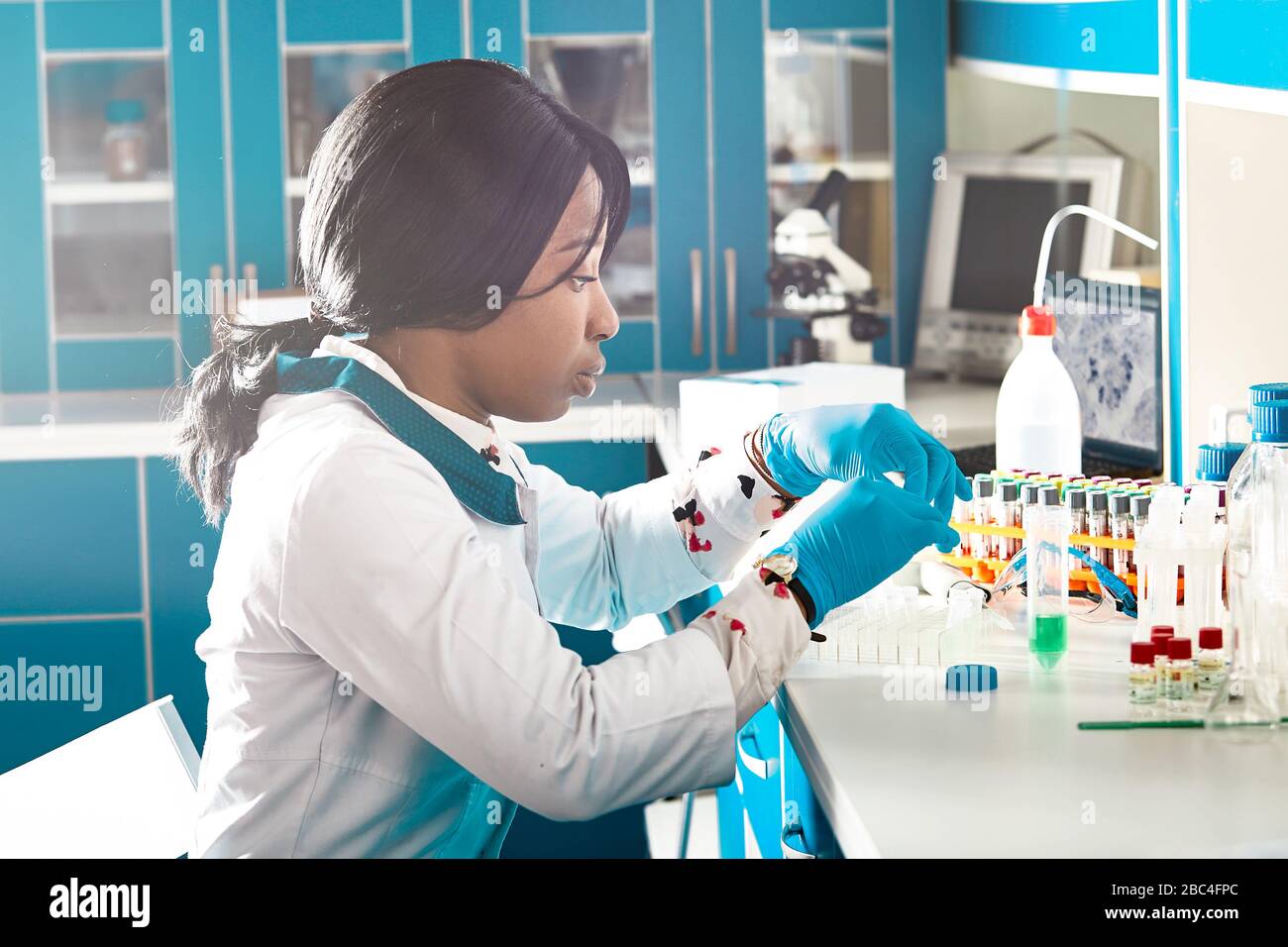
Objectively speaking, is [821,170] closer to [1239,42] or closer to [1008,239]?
[1008,239]

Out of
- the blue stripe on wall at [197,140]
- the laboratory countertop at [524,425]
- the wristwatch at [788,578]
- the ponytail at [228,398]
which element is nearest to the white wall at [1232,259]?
the wristwatch at [788,578]

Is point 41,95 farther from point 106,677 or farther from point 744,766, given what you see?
point 744,766

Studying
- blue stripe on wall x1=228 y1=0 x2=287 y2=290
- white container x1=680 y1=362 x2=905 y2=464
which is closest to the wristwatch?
white container x1=680 y1=362 x2=905 y2=464

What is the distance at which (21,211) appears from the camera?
117 inches

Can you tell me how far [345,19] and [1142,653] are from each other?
2.35 meters

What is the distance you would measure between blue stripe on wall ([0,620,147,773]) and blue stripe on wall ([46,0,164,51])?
46.8 inches

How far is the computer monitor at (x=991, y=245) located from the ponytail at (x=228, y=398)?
1.80 m

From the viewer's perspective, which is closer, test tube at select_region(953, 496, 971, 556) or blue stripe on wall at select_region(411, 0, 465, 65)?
test tube at select_region(953, 496, 971, 556)

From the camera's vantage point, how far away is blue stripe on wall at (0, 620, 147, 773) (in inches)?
104

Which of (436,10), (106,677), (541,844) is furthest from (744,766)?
(436,10)

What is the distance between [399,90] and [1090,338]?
3.93ft

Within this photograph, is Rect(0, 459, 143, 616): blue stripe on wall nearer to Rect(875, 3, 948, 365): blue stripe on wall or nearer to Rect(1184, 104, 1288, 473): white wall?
Rect(875, 3, 948, 365): blue stripe on wall
